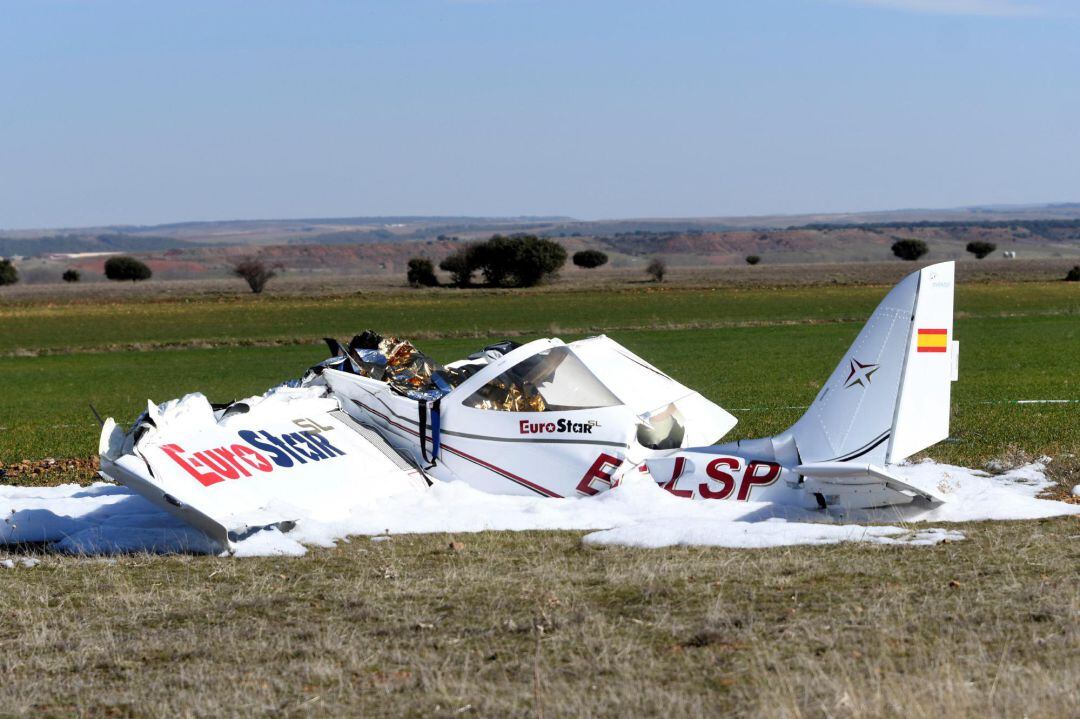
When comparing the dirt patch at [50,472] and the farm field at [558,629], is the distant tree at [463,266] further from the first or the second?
the farm field at [558,629]

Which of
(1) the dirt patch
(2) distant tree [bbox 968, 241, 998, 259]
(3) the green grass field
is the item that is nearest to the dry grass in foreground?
(1) the dirt patch

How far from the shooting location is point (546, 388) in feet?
33.8

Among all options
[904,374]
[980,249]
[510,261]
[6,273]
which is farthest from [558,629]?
[980,249]

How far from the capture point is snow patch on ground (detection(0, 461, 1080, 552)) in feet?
28.3

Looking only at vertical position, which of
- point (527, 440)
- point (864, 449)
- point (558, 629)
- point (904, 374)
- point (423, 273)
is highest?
point (904, 374)

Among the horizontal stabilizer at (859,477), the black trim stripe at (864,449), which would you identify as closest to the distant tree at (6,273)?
the black trim stripe at (864,449)

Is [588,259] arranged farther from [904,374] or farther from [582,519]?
[904,374]

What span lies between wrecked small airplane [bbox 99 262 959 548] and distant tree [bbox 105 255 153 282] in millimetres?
115368

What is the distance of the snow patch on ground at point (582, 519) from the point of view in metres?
8.62

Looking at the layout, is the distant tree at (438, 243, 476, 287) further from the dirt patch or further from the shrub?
the dirt patch

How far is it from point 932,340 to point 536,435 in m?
3.37

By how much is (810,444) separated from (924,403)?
0.96 m

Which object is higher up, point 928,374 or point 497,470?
point 928,374

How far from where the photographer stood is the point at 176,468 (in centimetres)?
945
